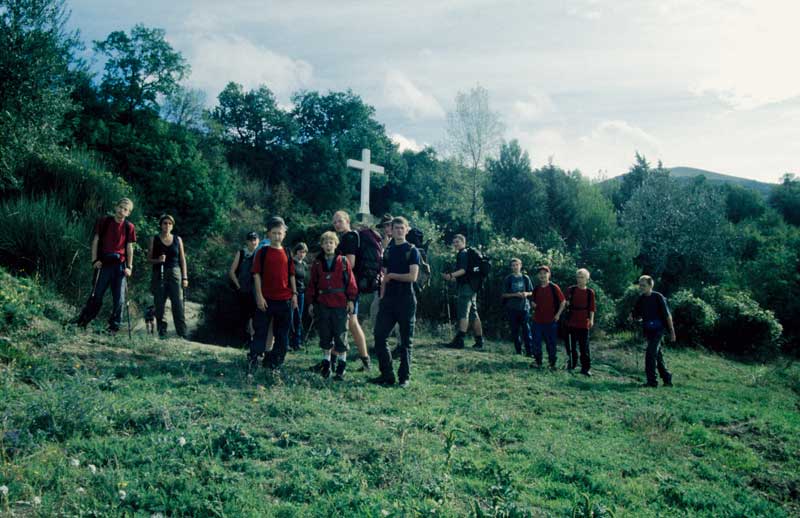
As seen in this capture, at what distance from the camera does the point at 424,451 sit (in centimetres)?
441

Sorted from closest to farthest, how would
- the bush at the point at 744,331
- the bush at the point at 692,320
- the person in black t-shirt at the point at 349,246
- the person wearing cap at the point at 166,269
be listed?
the person in black t-shirt at the point at 349,246 → the person wearing cap at the point at 166,269 → the bush at the point at 692,320 → the bush at the point at 744,331

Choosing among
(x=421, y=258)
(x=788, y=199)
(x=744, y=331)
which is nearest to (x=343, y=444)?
(x=421, y=258)

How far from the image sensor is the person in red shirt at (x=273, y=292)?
641cm

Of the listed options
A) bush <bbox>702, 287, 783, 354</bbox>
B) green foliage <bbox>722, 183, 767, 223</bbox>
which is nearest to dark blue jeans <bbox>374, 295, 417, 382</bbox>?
bush <bbox>702, 287, 783, 354</bbox>

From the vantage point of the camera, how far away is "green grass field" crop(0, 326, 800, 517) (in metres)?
3.45

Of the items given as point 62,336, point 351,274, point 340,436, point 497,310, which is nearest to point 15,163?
point 62,336

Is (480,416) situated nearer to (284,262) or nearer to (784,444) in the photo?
(284,262)

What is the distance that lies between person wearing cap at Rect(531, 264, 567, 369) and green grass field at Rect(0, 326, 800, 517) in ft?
4.39

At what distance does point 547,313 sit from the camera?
9.20 meters

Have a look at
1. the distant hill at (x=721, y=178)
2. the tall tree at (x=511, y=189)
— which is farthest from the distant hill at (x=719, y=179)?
the tall tree at (x=511, y=189)

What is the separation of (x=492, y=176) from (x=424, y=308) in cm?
3014

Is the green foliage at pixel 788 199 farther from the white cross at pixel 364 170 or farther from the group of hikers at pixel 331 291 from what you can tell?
the group of hikers at pixel 331 291

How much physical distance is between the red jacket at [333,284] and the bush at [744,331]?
14701 mm

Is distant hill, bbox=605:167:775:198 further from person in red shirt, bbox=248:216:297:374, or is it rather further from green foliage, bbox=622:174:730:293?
person in red shirt, bbox=248:216:297:374
